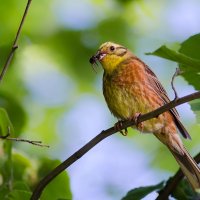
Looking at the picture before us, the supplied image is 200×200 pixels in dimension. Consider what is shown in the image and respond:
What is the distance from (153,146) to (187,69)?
14.1 feet

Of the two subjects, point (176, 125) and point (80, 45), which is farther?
point (80, 45)

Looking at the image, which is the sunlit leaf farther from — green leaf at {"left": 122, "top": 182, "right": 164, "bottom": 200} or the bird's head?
the bird's head

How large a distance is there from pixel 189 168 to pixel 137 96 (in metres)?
0.84

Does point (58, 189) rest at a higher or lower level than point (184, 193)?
higher

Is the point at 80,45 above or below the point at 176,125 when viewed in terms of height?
above

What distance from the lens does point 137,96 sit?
5.24m

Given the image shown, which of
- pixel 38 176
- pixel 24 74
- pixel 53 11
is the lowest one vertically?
pixel 38 176

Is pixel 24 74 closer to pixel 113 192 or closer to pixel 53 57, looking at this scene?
pixel 53 57

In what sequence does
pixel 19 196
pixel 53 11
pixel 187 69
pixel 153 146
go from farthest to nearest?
pixel 153 146, pixel 53 11, pixel 19 196, pixel 187 69

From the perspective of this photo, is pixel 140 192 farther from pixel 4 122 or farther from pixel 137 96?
pixel 137 96

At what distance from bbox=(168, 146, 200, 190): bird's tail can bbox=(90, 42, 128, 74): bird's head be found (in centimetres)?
90

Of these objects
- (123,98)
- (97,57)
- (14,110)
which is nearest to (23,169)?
(14,110)

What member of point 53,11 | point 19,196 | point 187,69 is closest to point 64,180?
point 19,196

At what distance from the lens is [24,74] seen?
264 inches
